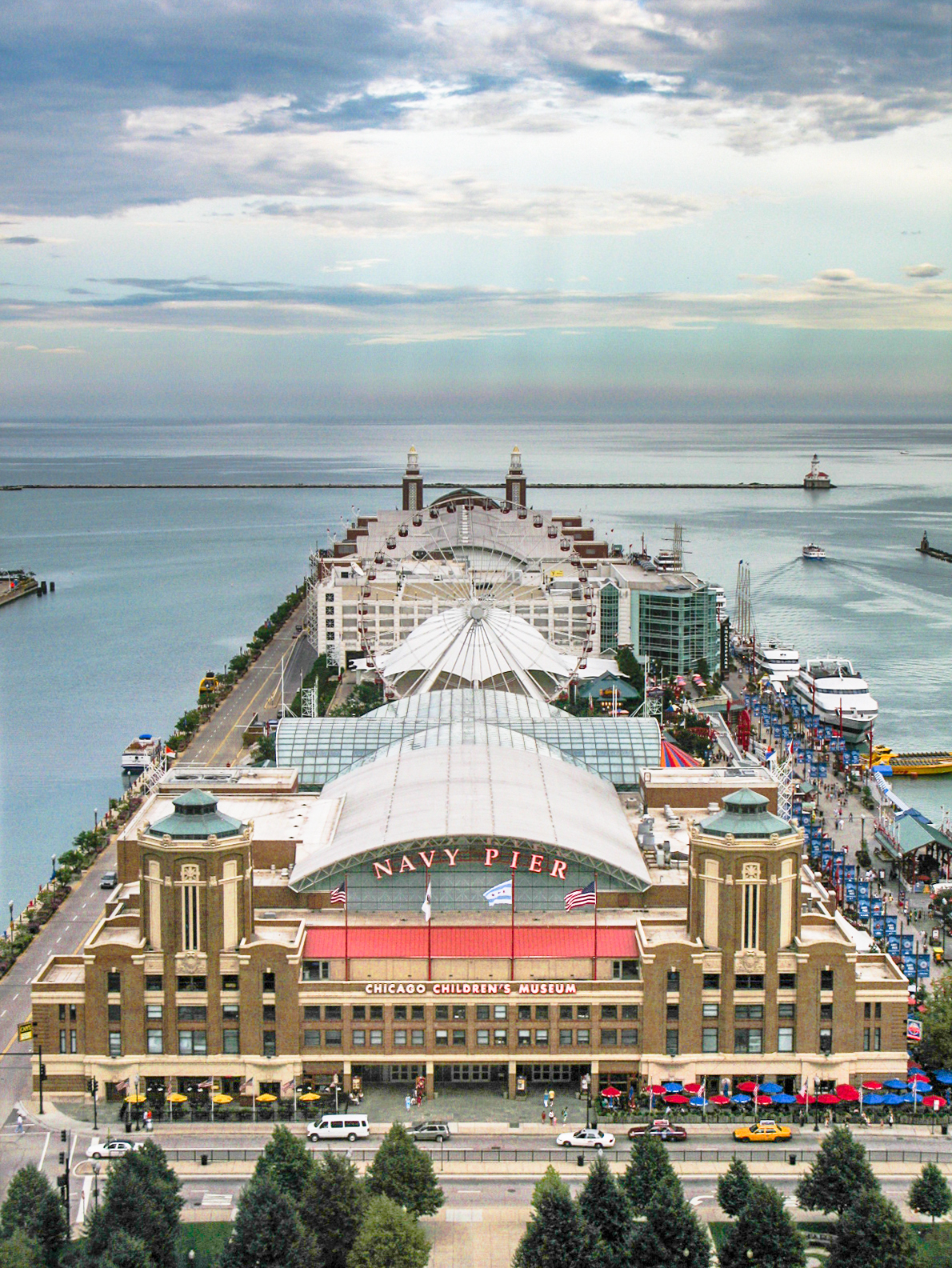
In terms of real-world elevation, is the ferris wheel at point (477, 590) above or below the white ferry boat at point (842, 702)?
above

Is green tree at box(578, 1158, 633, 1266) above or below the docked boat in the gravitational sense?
below

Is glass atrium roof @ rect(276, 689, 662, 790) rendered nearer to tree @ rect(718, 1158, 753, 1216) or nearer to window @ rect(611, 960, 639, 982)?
window @ rect(611, 960, 639, 982)

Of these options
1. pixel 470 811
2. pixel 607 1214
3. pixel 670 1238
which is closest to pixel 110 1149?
pixel 607 1214

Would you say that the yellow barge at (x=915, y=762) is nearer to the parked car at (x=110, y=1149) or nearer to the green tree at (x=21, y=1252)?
the parked car at (x=110, y=1149)

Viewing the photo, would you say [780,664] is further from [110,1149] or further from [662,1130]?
[110,1149]

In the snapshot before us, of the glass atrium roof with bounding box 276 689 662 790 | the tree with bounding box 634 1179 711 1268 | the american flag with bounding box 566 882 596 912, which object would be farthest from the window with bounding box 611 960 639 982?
the glass atrium roof with bounding box 276 689 662 790

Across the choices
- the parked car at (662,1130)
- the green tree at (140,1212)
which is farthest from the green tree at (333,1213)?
the parked car at (662,1130)

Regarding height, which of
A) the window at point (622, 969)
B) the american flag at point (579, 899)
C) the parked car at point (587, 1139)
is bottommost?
the parked car at point (587, 1139)

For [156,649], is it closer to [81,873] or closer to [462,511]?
[462,511]
